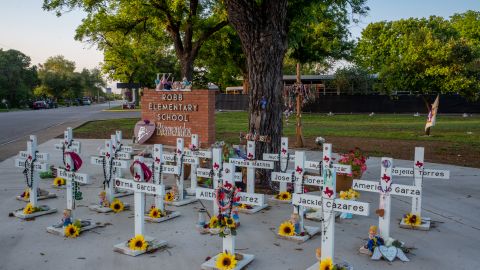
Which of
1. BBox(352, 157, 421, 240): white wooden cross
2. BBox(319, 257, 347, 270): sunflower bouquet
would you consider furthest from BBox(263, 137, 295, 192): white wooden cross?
BBox(319, 257, 347, 270): sunflower bouquet

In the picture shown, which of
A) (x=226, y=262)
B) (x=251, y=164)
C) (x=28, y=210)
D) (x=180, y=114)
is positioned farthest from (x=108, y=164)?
(x=180, y=114)

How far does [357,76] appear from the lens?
4156 cm

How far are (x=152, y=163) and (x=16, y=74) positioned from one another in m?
60.0

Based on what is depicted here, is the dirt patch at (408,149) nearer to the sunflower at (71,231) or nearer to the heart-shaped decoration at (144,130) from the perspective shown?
the heart-shaped decoration at (144,130)

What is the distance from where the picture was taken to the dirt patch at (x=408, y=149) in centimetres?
1305

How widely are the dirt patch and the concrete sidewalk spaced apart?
4956 millimetres

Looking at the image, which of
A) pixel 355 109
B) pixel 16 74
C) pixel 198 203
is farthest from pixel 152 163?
pixel 16 74

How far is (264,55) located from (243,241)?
3987 mm

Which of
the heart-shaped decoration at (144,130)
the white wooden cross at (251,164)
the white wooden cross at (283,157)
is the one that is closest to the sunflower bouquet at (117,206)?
the white wooden cross at (251,164)

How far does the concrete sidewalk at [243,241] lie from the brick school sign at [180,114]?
291 cm

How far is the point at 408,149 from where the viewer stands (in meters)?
15.2

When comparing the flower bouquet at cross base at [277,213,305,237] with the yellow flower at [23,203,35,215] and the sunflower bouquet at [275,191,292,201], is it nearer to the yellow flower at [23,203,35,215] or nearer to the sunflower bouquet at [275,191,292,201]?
the sunflower bouquet at [275,191,292,201]

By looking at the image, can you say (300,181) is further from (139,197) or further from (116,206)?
(116,206)

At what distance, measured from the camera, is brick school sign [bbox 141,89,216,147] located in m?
10.5
